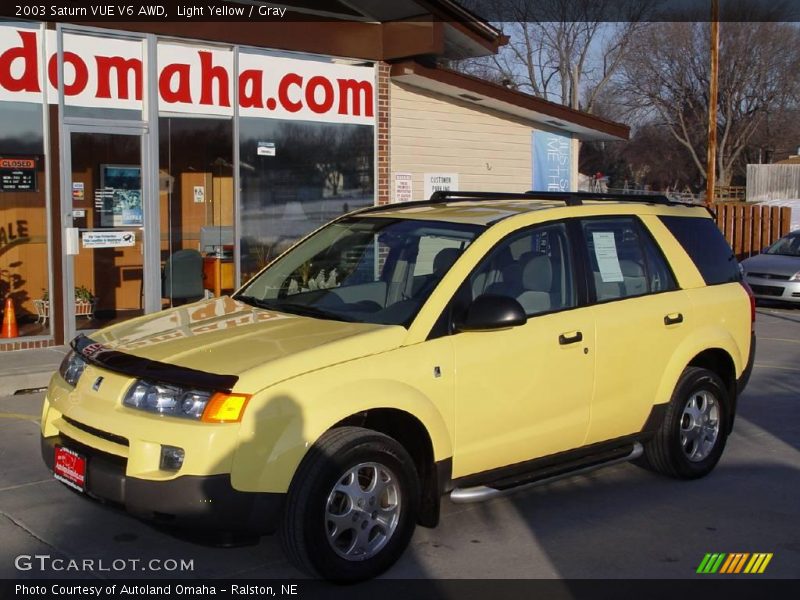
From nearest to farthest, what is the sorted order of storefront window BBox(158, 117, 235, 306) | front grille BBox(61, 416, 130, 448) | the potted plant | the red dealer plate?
front grille BBox(61, 416, 130, 448), the red dealer plate, the potted plant, storefront window BBox(158, 117, 235, 306)

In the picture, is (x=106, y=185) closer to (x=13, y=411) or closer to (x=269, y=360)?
(x=13, y=411)

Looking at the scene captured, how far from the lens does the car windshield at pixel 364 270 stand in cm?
525

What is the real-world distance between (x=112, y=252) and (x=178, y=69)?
2.29 metres

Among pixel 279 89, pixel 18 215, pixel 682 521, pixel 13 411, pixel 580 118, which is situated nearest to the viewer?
pixel 682 521

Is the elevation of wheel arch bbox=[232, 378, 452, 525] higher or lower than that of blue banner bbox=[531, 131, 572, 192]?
lower

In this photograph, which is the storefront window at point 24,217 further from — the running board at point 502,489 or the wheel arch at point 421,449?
the running board at point 502,489

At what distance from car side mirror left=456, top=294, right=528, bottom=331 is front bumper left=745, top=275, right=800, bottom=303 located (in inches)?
501

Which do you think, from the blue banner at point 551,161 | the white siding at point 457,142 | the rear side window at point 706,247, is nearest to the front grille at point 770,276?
the blue banner at point 551,161

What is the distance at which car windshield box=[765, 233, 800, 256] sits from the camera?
18.1 metres

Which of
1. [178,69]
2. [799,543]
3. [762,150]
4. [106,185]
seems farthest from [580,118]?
[762,150]

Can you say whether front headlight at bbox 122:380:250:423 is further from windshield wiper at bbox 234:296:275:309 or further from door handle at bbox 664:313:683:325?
door handle at bbox 664:313:683:325

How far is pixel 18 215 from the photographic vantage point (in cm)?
1104

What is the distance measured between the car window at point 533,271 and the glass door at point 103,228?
22.1 feet

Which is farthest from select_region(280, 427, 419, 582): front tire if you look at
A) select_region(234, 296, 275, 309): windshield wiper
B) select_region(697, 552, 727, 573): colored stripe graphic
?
select_region(697, 552, 727, 573): colored stripe graphic
